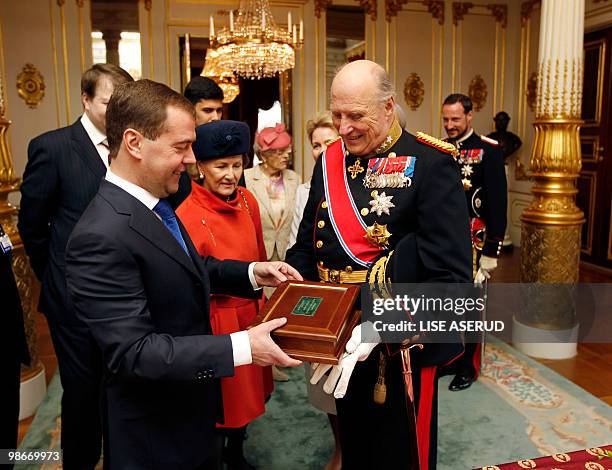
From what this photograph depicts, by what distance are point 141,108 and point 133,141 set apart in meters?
0.08

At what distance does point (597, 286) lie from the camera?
5.96m

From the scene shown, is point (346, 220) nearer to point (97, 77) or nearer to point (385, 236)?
point (385, 236)

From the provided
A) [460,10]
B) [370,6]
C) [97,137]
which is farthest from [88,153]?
[460,10]

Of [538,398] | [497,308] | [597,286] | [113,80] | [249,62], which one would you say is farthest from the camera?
[597,286]

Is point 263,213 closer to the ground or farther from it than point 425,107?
closer to the ground

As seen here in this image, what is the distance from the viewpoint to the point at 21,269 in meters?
3.24

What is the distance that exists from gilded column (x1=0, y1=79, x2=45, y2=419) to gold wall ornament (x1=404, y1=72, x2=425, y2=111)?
5746mm

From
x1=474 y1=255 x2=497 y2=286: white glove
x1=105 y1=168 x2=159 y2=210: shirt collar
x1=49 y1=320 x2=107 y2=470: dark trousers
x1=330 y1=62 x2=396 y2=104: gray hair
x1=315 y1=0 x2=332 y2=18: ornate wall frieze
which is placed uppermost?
x1=315 y1=0 x2=332 y2=18: ornate wall frieze

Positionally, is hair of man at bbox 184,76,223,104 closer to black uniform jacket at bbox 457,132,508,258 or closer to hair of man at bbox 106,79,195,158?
black uniform jacket at bbox 457,132,508,258

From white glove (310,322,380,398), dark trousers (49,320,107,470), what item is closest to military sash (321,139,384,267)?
white glove (310,322,380,398)

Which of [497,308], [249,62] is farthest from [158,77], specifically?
[497,308]

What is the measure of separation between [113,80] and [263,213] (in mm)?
1421

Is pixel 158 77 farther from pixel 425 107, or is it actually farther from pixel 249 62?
pixel 425 107

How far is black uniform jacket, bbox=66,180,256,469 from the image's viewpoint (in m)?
1.29
